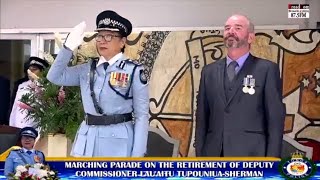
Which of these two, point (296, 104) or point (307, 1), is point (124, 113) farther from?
point (307, 1)

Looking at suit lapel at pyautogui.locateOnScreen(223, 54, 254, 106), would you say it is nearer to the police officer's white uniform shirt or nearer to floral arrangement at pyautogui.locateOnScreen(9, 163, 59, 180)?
floral arrangement at pyautogui.locateOnScreen(9, 163, 59, 180)

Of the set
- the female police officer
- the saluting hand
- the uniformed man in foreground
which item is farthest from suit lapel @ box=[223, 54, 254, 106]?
the uniformed man in foreground

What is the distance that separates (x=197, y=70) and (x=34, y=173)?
8.74 feet

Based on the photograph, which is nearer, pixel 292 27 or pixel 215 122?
pixel 215 122

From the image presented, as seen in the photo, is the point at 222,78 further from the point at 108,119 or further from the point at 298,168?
the point at 298,168

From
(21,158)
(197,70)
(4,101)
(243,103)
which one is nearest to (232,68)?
(243,103)

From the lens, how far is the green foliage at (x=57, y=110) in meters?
3.10

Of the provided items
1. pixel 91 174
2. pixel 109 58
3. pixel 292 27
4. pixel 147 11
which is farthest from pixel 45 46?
pixel 91 174

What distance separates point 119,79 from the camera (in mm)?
2475

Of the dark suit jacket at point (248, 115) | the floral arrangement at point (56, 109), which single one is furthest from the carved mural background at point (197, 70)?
the dark suit jacket at point (248, 115)

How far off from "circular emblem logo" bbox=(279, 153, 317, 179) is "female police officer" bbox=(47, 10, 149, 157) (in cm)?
60

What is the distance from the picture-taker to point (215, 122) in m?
2.61

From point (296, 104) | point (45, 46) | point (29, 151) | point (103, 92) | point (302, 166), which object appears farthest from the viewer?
point (45, 46)

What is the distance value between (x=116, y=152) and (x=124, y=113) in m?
0.15
